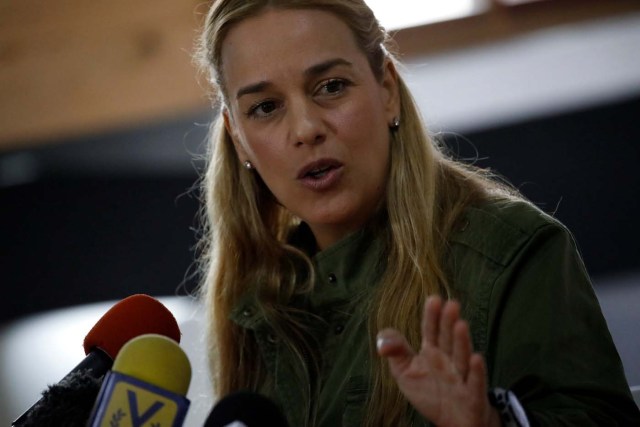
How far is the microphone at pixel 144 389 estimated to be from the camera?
86 cm

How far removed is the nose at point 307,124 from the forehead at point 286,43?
0.05 metres

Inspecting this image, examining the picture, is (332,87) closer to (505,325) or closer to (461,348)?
(505,325)

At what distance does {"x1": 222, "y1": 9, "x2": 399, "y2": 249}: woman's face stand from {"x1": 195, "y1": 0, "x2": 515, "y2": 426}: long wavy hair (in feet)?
0.09

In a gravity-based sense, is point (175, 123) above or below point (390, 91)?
below

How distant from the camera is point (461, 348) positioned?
0.89m

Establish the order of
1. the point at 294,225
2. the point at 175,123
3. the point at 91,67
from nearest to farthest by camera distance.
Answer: the point at 294,225, the point at 175,123, the point at 91,67

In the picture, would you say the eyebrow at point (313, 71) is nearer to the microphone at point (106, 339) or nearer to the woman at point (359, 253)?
the woman at point (359, 253)

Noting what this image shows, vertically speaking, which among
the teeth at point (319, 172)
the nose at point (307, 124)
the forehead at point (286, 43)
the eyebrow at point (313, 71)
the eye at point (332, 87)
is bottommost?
the teeth at point (319, 172)

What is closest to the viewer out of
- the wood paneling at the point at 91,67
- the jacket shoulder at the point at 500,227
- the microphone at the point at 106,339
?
the microphone at the point at 106,339

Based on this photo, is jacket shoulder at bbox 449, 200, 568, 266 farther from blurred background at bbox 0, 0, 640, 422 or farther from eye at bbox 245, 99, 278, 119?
blurred background at bbox 0, 0, 640, 422

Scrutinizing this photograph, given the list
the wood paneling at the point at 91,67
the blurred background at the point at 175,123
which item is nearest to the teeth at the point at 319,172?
the blurred background at the point at 175,123

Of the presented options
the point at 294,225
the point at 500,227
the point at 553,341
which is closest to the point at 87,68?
the point at 294,225

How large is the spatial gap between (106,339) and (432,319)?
40 cm

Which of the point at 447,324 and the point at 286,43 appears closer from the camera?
the point at 447,324
